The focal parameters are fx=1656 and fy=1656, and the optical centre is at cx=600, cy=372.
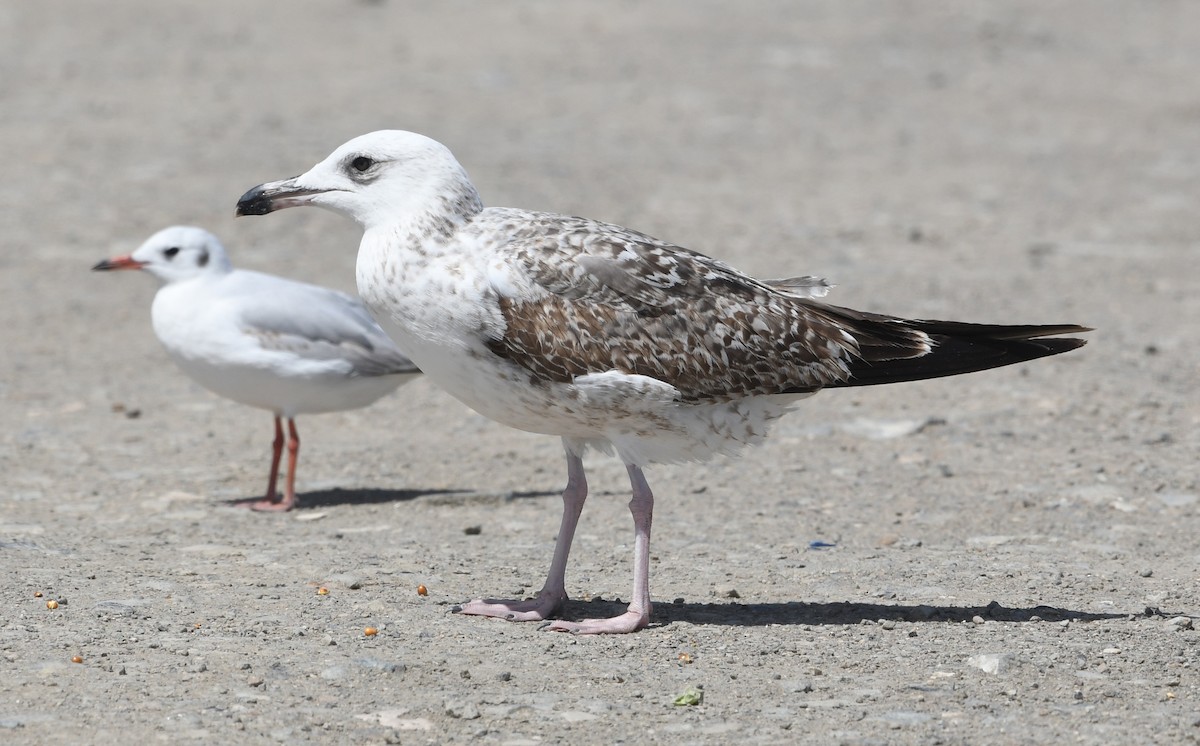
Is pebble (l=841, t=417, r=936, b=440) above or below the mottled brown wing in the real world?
below

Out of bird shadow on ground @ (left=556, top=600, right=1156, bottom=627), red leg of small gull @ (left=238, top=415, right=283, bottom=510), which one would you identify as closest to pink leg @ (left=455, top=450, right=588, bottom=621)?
bird shadow on ground @ (left=556, top=600, right=1156, bottom=627)

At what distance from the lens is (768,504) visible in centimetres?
827

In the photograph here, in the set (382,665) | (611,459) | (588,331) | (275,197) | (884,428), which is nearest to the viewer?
(382,665)

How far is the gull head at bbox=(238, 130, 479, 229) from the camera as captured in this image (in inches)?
240

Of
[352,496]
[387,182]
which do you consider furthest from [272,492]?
[387,182]

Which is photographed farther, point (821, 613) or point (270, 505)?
point (270, 505)

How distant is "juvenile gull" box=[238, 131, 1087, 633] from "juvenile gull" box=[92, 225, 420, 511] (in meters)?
2.24

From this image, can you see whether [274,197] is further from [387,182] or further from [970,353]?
[970,353]

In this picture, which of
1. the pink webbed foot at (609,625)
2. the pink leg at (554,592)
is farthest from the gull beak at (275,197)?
the pink webbed foot at (609,625)

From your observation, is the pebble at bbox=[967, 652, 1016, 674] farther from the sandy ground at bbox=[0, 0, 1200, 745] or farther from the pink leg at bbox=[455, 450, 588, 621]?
the pink leg at bbox=[455, 450, 588, 621]

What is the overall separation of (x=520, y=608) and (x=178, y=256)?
11.8 ft

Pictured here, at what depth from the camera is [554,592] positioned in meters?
6.36

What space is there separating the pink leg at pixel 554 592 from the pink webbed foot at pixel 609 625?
161mm

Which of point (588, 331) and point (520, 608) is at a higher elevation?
point (588, 331)
